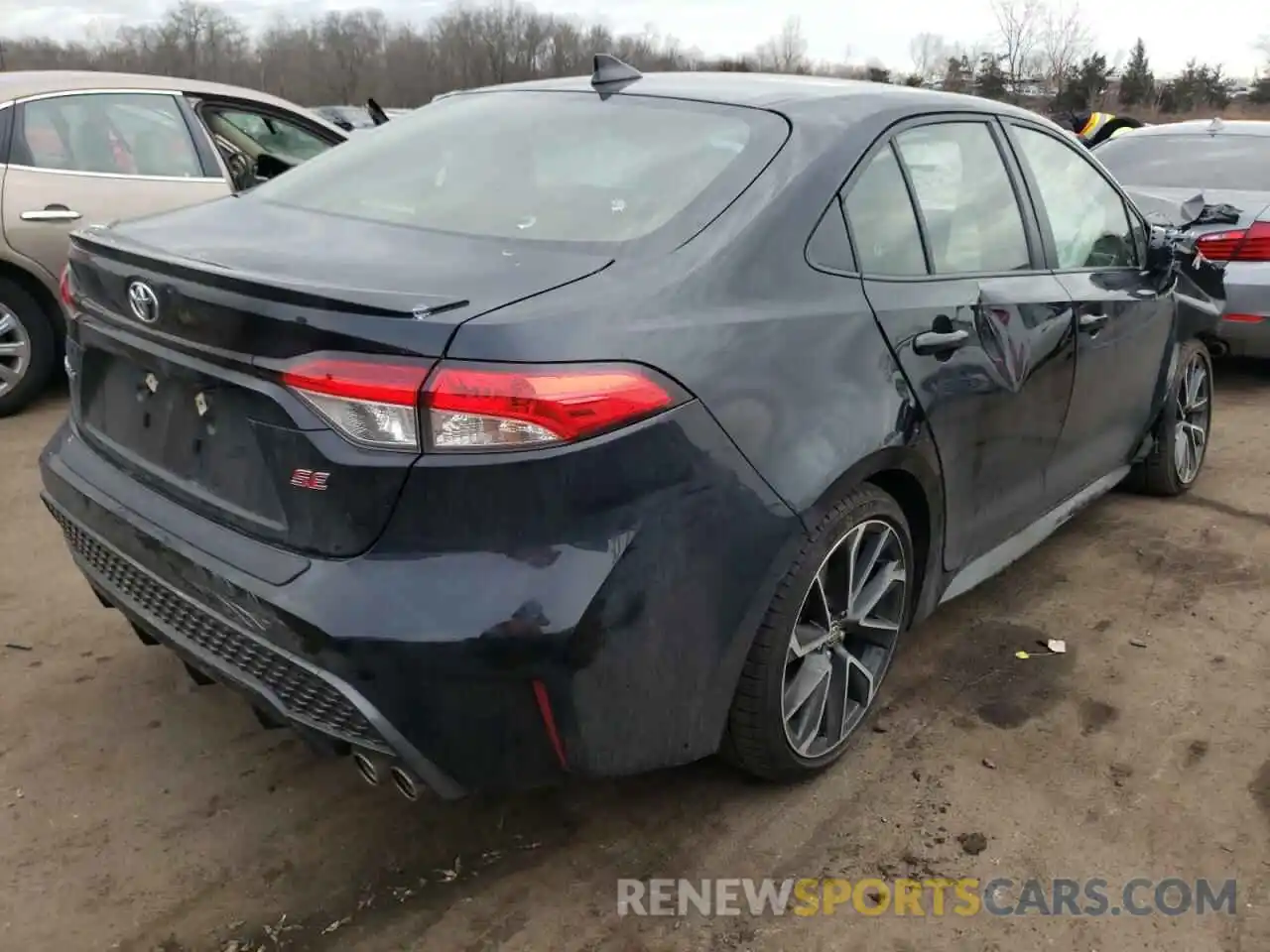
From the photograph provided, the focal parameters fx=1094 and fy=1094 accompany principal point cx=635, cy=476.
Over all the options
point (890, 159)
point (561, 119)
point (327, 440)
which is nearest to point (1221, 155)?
point (890, 159)

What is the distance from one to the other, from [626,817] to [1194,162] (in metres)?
6.31

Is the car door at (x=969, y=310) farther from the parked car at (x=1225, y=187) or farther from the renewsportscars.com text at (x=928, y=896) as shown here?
the parked car at (x=1225, y=187)

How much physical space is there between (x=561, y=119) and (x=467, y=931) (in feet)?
6.47

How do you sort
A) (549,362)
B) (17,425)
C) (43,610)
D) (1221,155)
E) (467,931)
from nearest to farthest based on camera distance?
(549,362) → (467,931) → (43,610) → (17,425) → (1221,155)

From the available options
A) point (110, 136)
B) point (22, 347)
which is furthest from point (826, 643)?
point (110, 136)

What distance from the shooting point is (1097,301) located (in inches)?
139

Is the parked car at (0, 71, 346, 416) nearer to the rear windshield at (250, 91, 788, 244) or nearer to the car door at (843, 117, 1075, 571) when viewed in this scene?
the rear windshield at (250, 91, 788, 244)

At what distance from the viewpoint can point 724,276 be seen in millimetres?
2230

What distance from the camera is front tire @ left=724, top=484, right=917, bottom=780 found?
238 cm

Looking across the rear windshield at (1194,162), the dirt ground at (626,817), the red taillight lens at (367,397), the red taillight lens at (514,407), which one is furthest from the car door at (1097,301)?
the rear windshield at (1194,162)

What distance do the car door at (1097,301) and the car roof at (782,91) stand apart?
1.20ft

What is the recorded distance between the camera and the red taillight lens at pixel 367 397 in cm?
188

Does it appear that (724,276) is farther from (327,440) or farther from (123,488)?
(123,488)

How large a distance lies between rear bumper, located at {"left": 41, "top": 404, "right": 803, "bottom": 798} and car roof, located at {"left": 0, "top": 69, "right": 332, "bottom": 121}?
4107 mm
